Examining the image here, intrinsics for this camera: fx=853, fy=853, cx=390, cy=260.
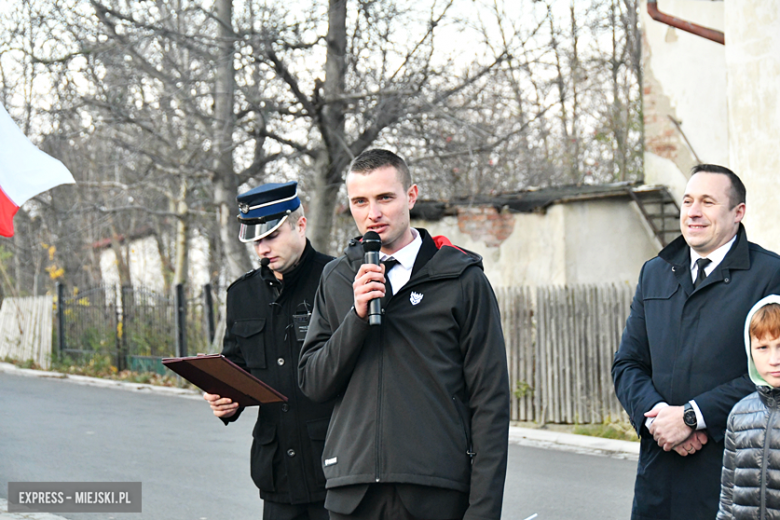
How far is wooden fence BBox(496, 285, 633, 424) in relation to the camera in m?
10.8

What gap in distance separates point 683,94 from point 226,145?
8099 mm

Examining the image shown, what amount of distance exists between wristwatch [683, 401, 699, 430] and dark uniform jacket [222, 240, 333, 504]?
149cm

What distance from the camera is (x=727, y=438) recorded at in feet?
10.4

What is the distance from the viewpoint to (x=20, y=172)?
6.18 metres

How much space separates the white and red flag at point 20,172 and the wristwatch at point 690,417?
4.57 meters

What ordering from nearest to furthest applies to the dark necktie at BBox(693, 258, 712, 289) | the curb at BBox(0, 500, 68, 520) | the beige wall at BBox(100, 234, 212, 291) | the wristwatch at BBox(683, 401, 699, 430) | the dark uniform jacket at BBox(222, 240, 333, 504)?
the wristwatch at BBox(683, 401, 699, 430)
the dark necktie at BBox(693, 258, 712, 289)
the dark uniform jacket at BBox(222, 240, 333, 504)
the curb at BBox(0, 500, 68, 520)
the beige wall at BBox(100, 234, 212, 291)

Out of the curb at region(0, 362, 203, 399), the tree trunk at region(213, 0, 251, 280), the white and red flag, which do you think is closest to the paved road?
the curb at region(0, 362, 203, 399)

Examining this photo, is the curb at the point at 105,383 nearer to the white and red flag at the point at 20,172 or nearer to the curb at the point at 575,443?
the curb at the point at 575,443

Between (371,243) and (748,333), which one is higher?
(371,243)

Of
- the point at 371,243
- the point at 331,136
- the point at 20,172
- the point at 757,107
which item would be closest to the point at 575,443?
the point at 757,107

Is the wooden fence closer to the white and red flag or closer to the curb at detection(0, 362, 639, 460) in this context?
the curb at detection(0, 362, 639, 460)

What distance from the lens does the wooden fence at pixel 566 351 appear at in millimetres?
10750

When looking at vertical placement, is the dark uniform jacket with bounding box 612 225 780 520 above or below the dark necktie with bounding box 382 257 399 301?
below

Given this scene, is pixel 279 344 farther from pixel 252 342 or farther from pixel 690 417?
pixel 690 417
